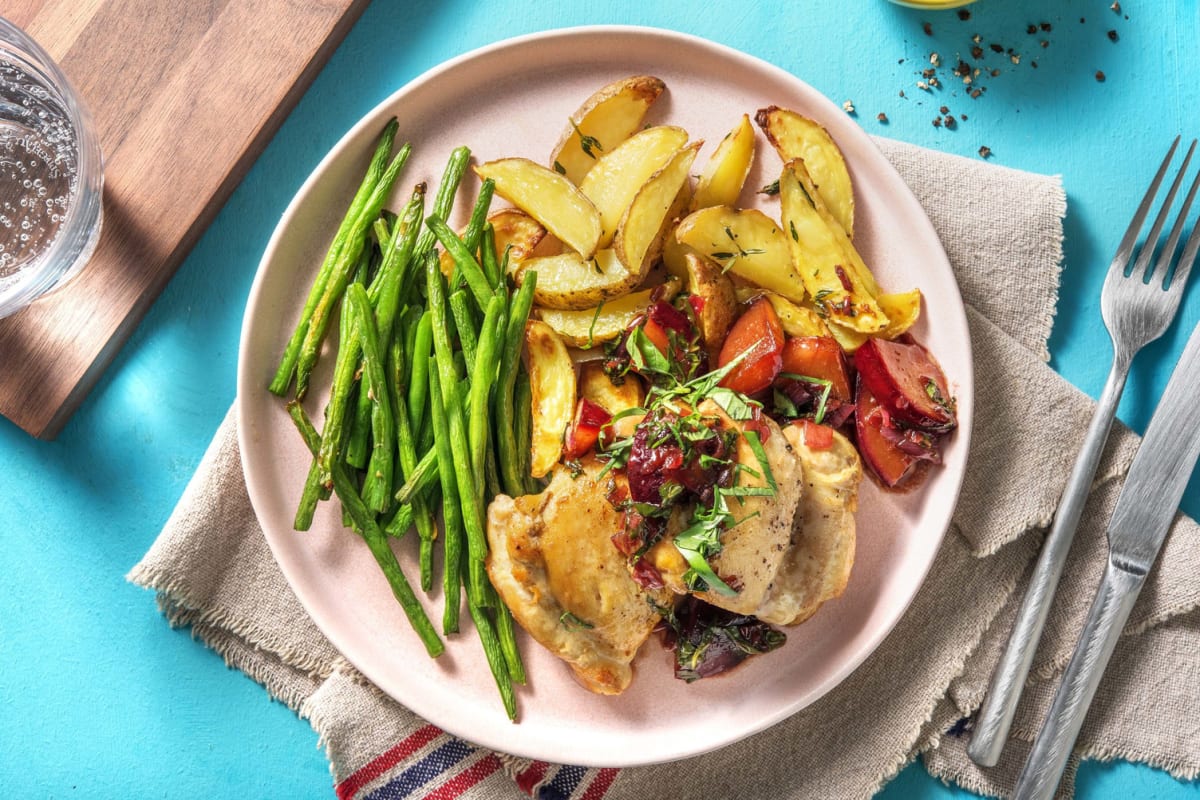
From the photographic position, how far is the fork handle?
121 inches

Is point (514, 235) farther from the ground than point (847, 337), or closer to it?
closer to it

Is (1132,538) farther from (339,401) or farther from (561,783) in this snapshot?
(339,401)

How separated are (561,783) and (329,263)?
1.81 meters

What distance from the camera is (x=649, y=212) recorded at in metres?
2.74

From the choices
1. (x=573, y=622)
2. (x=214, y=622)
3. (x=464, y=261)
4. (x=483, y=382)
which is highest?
(x=464, y=261)

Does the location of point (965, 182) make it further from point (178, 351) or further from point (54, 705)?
point (54, 705)

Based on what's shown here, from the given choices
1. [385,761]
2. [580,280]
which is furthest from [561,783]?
[580,280]

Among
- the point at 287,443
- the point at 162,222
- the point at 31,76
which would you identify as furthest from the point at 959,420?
the point at 31,76

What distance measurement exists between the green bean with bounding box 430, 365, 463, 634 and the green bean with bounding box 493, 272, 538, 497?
0.15 m

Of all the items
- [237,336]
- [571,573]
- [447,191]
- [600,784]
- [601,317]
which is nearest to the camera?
[571,573]

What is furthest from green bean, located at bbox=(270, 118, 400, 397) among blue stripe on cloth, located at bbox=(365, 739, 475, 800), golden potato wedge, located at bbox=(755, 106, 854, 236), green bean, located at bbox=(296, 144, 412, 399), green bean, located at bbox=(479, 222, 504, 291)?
blue stripe on cloth, located at bbox=(365, 739, 475, 800)

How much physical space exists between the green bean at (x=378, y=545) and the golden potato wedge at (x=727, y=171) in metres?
1.33

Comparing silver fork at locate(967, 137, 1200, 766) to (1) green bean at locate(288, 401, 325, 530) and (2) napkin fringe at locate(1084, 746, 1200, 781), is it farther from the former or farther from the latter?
(1) green bean at locate(288, 401, 325, 530)

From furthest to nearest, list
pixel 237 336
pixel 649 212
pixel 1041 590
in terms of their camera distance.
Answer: pixel 237 336
pixel 1041 590
pixel 649 212
